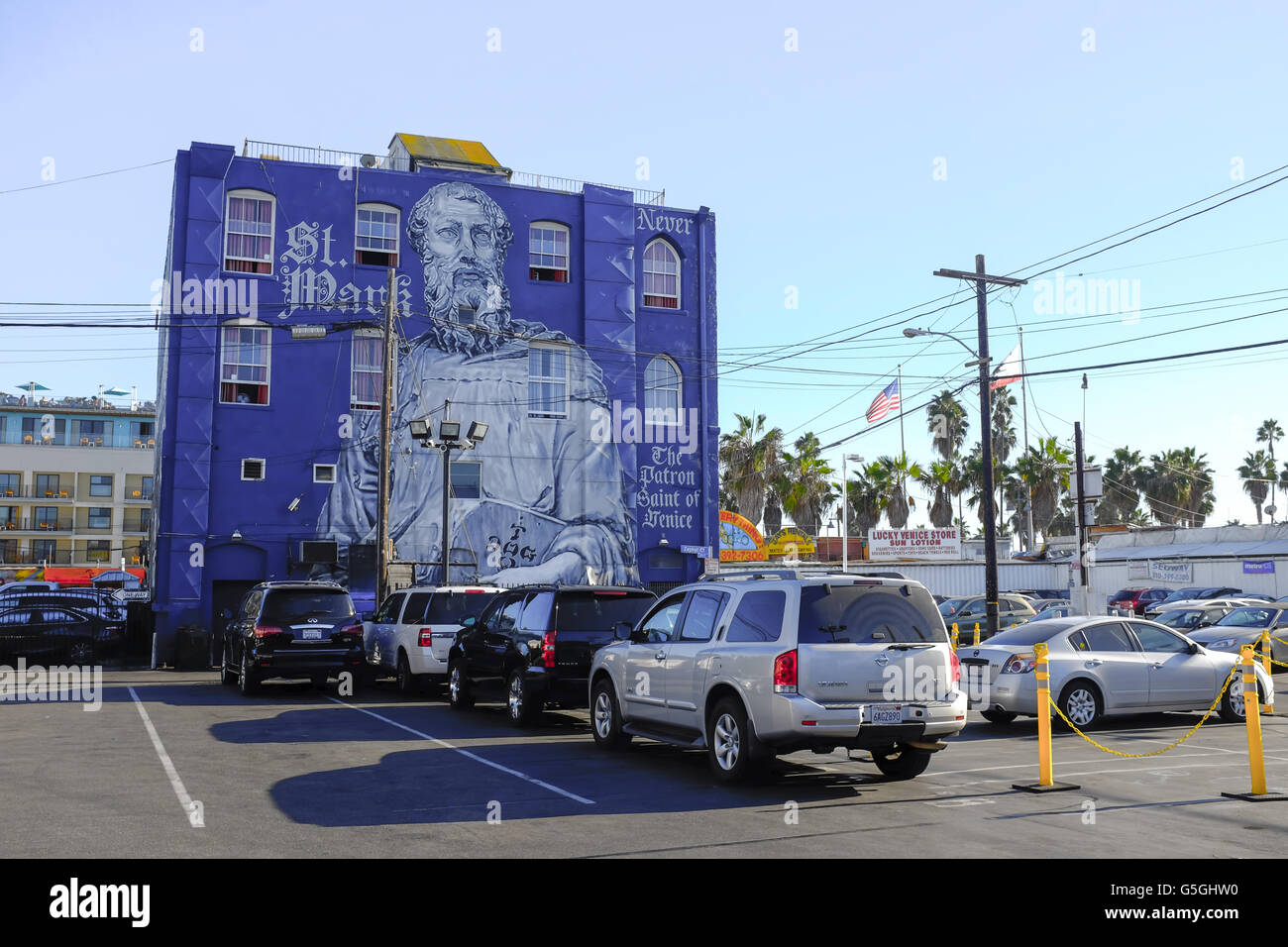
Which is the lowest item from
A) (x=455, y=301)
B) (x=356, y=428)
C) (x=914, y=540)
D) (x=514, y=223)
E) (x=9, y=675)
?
(x=9, y=675)

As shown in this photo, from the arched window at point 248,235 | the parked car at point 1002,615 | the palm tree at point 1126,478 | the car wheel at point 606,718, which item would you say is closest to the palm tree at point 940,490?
the palm tree at point 1126,478

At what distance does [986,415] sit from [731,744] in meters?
18.0

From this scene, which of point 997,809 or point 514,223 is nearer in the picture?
point 997,809

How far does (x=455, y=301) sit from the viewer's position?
110 ft

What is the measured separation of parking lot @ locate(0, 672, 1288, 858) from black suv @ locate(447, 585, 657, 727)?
52 centimetres

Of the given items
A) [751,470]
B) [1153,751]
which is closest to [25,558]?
[751,470]

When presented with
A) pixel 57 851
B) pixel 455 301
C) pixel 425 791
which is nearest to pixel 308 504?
pixel 455 301

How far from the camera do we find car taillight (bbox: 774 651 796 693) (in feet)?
31.7

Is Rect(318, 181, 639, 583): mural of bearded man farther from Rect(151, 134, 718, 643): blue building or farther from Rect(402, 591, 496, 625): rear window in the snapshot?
Rect(402, 591, 496, 625): rear window

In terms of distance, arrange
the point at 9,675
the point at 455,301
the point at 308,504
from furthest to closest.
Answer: the point at 455,301 → the point at 308,504 → the point at 9,675

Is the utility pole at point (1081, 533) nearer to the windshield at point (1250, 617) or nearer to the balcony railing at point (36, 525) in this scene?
the windshield at point (1250, 617)

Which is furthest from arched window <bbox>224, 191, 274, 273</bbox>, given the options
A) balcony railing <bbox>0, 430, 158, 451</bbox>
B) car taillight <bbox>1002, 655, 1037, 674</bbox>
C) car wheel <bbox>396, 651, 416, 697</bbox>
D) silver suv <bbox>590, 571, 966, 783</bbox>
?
balcony railing <bbox>0, 430, 158, 451</bbox>
